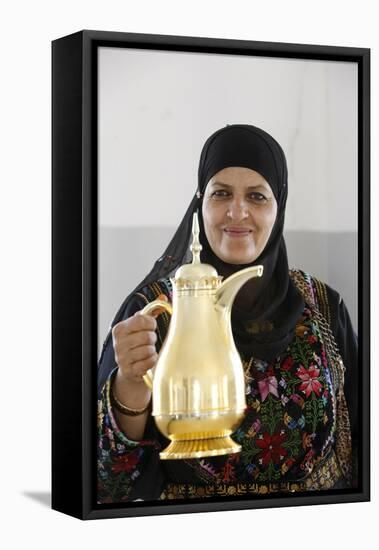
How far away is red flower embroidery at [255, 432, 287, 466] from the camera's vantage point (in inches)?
162

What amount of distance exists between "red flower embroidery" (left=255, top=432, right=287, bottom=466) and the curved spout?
13.6 inches

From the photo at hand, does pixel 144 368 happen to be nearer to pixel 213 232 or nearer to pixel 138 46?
pixel 213 232

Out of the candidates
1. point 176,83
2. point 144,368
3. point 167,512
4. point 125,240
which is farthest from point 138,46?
point 167,512

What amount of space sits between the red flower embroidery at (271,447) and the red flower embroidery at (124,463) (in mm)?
311

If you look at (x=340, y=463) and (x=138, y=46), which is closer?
(x=138, y=46)

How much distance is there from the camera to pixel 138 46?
3.95 metres

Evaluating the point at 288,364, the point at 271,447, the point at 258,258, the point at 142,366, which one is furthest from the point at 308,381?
the point at 142,366

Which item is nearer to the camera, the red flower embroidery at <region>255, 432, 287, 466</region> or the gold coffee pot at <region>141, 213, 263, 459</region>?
the gold coffee pot at <region>141, 213, 263, 459</region>

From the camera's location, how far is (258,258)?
4.09 m

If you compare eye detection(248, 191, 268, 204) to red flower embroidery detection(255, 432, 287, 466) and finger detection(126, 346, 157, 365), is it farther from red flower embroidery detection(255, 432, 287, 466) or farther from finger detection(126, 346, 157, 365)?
red flower embroidery detection(255, 432, 287, 466)

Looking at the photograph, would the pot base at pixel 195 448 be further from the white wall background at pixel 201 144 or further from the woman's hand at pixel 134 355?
the white wall background at pixel 201 144

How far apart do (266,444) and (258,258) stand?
17.1 inches

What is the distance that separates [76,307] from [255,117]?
2.03ft

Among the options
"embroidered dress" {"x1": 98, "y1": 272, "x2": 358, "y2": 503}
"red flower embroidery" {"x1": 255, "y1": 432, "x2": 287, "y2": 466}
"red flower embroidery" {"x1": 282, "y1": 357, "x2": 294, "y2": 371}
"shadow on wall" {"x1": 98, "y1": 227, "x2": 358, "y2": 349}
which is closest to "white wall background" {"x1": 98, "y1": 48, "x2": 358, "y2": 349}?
"shadow on wall" {"x1": 98, "y1": 227, "x2": 358, "y2": 349}
